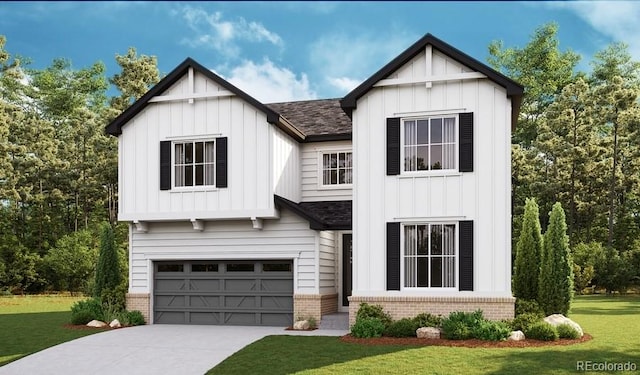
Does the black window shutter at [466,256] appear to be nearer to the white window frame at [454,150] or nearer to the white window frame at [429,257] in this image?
the white window frame at [429,257]

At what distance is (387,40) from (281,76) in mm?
31910

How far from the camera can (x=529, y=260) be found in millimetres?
17766

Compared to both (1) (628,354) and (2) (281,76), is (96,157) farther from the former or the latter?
(1) (628,354)

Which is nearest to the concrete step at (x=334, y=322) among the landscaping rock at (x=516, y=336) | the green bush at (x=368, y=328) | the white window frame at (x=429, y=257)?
the green bush at (x=368, y=328)

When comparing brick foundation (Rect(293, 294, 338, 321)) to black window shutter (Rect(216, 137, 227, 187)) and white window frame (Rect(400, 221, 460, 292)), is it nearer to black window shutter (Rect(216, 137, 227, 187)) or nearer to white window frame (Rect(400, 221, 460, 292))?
white window frame (Rect(400, 221, 460, 292))

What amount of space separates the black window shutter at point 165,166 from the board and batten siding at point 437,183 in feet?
18.7

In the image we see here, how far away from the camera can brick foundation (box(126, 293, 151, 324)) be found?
65.6ft

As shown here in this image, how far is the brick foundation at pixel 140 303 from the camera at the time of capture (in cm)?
2000

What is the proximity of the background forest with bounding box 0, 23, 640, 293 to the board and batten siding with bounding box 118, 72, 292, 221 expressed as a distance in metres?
16.0

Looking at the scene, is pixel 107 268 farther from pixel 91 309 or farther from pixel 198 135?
pixel 198 135

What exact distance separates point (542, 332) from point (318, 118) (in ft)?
35.2

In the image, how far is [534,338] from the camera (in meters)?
15.1

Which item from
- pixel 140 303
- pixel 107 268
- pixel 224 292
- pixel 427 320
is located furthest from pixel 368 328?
pixel 107 268

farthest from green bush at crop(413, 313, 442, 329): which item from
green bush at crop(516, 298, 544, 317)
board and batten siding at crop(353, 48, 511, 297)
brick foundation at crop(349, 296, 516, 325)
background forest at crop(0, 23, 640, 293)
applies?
background forest at crop(0, 23, 640, 293)
